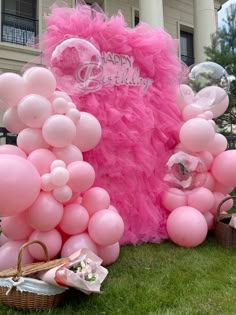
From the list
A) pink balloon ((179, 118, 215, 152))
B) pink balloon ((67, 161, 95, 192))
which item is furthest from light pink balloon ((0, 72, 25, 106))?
pink balloon ((179, 118, 215, 152))

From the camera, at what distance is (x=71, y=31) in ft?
10.9

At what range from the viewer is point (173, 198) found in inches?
149

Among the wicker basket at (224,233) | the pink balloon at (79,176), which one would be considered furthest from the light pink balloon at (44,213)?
the wicker basket at (224,233)

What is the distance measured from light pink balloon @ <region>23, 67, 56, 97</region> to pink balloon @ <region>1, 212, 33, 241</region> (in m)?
0.97

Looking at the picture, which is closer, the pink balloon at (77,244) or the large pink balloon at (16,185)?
the large pink balloon at (16,185)

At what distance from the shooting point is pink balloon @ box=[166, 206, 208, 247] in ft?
11.5

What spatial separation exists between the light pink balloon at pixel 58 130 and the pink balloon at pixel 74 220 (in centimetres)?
50

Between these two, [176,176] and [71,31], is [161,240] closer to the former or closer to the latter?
[176,176]

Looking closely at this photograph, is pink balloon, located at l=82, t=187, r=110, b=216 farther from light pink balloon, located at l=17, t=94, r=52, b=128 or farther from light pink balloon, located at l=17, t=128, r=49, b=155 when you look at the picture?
light pink balloon, located at l=17, t=94, r=52, b=128

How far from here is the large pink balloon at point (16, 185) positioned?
240 cm

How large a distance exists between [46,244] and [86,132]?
943 millimetres

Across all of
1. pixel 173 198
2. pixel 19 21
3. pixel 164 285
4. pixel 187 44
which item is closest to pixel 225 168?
pixel 173 198

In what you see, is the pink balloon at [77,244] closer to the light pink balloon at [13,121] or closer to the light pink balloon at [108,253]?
the light pink balloon at [108,253]

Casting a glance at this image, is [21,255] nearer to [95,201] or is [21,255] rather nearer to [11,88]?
[95,201]
